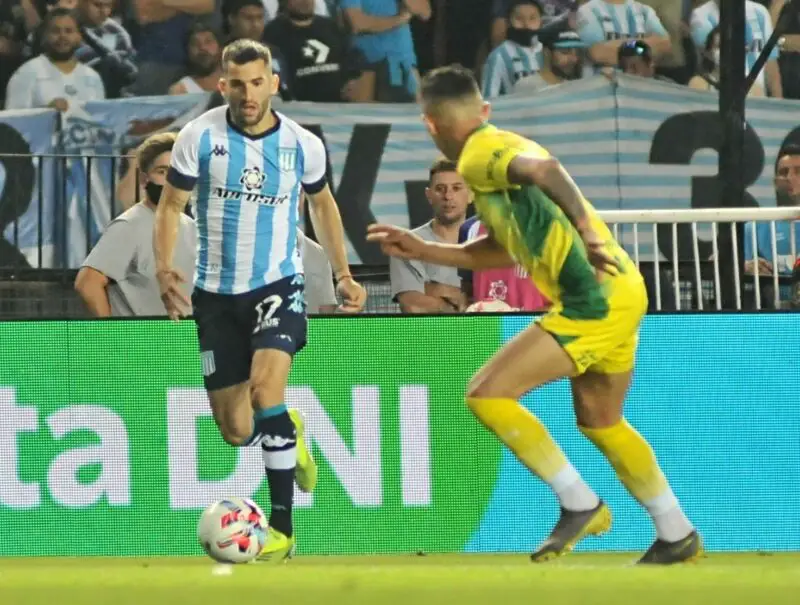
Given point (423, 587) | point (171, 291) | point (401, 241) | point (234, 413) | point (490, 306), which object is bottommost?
point (234, 413)

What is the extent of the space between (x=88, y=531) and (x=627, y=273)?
12.9 ft

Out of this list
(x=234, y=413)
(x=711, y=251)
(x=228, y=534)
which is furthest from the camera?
(x=711, y=251)

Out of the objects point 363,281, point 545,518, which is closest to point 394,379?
point 545,518

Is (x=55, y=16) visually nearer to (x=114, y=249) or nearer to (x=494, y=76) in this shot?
(x=494, y=76)

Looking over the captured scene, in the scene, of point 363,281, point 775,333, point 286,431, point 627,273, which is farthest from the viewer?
point 363,281

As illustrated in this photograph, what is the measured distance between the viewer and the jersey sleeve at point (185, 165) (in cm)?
947

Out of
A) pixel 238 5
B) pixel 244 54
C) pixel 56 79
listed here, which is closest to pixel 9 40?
pixel 56 79

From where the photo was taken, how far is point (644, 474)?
336 inches

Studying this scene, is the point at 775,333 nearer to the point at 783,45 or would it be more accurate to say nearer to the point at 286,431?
the point at 286,431

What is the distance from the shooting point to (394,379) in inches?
418

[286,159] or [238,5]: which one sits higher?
[238,5]

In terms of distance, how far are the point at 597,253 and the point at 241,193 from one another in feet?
8.04

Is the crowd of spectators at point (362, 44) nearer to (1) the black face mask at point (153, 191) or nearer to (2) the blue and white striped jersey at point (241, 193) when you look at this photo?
(1) the black face mask at point (153, 191)

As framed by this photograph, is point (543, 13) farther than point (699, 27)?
No
